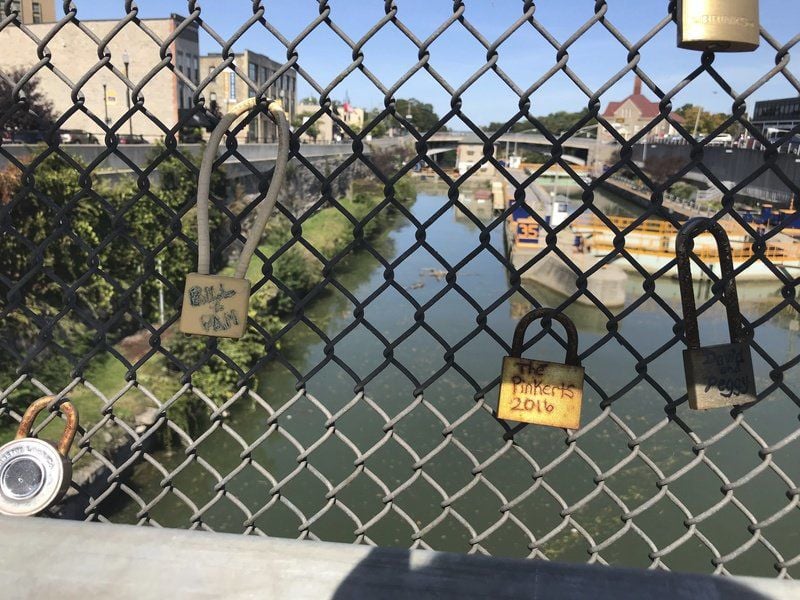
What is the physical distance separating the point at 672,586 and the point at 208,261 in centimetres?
109

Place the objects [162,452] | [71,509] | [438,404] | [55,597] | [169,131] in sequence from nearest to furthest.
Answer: [55,597]
[169,131]
[71,509]
[162,452]
[438,404]

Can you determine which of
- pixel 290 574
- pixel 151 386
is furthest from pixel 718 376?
pixel 151 386

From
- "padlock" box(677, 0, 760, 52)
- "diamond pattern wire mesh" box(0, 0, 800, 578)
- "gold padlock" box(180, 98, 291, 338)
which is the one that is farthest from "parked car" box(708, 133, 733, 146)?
"gold padlock" box(180, 98, 291, 338)

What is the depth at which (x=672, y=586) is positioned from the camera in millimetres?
1347

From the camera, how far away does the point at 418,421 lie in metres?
9.57

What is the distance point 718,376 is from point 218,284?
1024mm

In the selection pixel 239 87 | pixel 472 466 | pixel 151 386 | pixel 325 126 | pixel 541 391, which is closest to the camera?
pixel 541 391

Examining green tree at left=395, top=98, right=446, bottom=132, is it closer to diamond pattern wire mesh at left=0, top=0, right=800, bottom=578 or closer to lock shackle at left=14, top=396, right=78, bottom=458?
diamond pattern wire mesh at left=0, top=0, right=800, bottom=578

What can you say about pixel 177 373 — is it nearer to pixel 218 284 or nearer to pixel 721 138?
pixel 721 138

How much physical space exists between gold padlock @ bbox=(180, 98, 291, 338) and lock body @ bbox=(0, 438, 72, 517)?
0.49 metres

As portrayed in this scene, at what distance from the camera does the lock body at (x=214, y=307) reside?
53.7 inches

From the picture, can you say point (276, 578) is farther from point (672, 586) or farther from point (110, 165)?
point (110, 165)

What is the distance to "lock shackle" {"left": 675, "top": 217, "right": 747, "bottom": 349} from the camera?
4.58ft

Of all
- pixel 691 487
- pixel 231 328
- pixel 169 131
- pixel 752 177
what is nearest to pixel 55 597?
pixel 231 328
